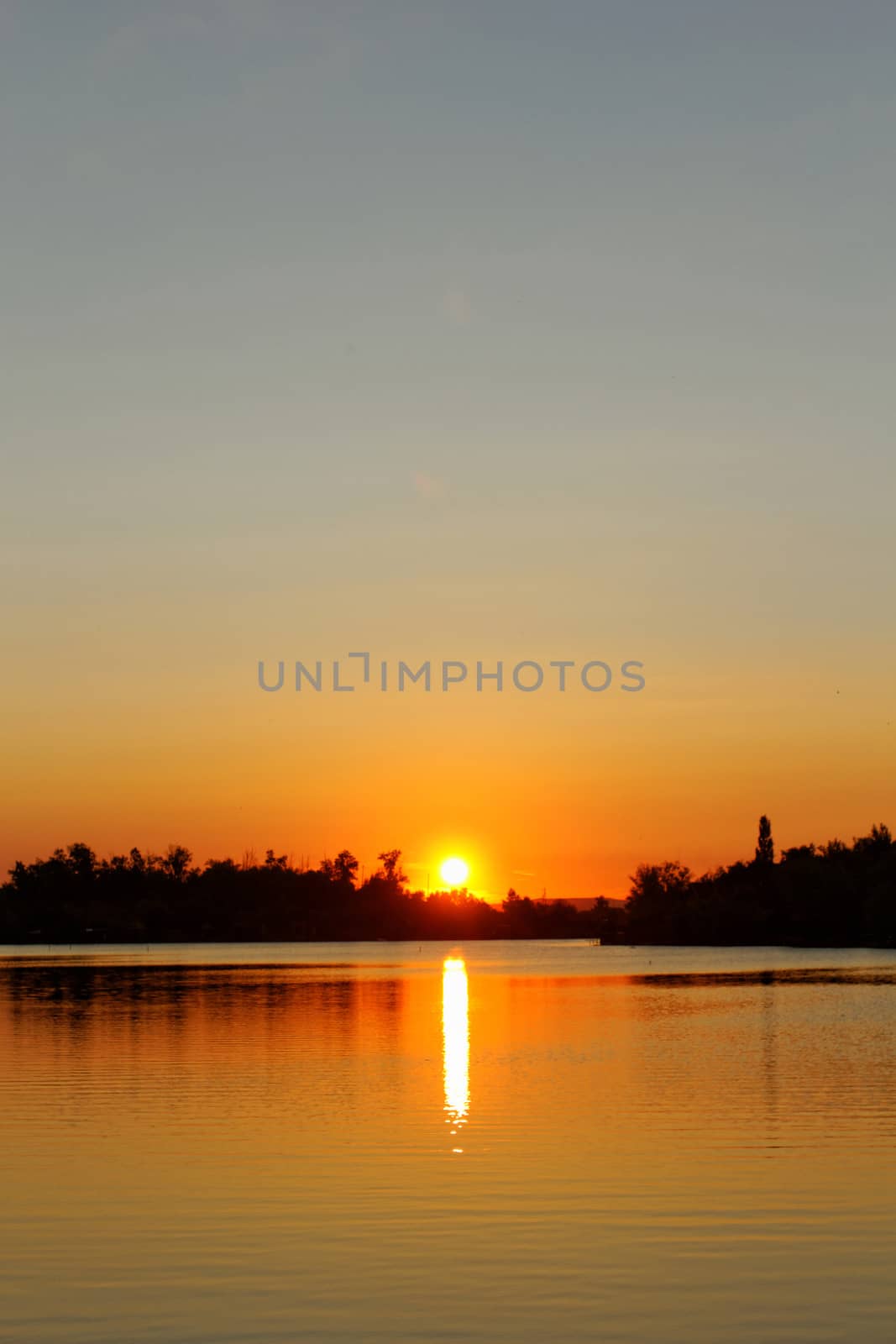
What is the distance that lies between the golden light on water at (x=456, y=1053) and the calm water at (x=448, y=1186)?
23 cm

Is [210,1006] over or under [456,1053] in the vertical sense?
under

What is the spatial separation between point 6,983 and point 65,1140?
280 ft

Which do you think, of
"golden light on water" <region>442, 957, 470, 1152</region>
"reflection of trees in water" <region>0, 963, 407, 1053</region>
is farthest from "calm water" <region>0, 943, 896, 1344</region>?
"reflection of trees in water" <region>0, 963, 407, 1053</region>

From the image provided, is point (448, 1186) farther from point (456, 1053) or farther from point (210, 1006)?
point (210, 1006)

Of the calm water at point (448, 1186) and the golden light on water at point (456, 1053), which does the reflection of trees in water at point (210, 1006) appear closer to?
the calm water at point (448, 1186)

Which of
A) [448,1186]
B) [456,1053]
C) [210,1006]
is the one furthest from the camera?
[210,1006]

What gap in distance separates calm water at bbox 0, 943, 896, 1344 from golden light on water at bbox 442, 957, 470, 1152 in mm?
234

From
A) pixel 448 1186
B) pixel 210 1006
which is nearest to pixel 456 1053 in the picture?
pixel 448 1186

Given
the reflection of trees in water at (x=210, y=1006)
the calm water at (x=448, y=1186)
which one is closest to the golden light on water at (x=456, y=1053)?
the calm water at (x=448, y=1186)

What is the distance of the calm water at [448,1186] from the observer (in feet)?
63.3

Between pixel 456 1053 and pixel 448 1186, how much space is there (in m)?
27.6

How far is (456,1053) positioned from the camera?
5497cm

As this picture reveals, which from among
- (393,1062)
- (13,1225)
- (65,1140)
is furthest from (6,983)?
(13,1225)

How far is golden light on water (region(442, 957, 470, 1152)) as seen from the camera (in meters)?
39.1
